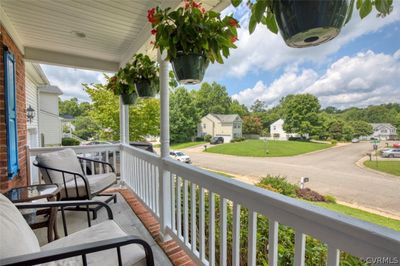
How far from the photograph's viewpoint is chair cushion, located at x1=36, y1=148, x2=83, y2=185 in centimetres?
286

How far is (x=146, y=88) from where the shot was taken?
2.60 m

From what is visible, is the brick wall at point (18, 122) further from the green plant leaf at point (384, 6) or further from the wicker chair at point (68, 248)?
the green plant leaf at point (384, 6)

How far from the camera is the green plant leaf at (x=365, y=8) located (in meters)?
0.76

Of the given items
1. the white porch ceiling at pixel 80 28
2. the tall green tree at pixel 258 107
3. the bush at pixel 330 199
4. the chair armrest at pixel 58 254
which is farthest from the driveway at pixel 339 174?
the white porch ceiling at pixel 80 28

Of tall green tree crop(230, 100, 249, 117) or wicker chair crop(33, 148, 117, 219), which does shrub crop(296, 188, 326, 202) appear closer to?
tall green tree crop(230, 100, 249, 117)

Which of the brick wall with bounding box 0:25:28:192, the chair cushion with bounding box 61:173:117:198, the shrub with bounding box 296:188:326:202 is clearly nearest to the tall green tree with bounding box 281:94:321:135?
the shrub with bounding box 296:188:326:202

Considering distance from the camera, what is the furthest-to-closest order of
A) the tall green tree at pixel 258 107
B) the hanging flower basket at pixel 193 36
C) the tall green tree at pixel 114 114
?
the tall green tree at pixel 114 114 < the hanging flower basket at pixel 193 36 < the tall green tree at pixel 258 107

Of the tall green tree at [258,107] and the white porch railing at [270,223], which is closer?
the white porch railing at [270,223]

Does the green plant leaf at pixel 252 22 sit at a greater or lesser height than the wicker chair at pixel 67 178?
greater

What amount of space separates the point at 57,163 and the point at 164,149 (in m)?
1.64

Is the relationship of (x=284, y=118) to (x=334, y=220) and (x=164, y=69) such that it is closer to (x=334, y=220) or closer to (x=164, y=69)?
(x=334, y=220)

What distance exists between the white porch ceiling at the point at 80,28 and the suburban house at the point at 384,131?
158 cm

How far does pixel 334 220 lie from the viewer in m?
0.84

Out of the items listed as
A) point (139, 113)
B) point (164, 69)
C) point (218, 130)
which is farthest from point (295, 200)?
point (139, 113)
